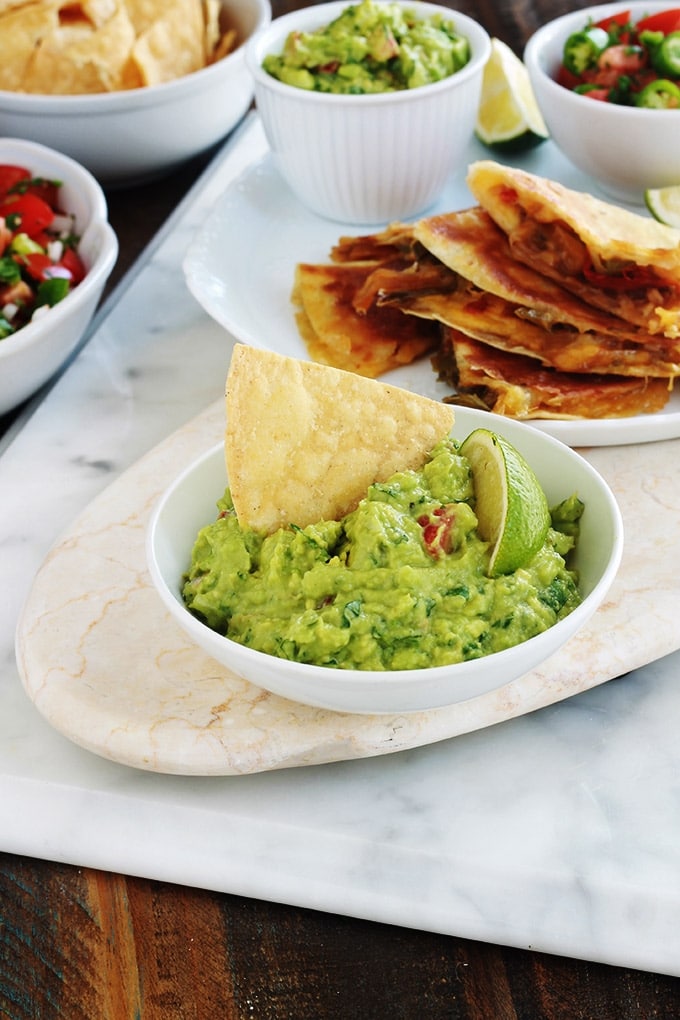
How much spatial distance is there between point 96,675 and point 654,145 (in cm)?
211

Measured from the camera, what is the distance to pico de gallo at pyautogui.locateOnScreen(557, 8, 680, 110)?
122 inches

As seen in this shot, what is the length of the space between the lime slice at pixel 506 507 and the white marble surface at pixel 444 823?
350mm

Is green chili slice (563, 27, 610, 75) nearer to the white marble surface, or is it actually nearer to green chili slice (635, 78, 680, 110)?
green chili slice (635, 78, 680, 110)

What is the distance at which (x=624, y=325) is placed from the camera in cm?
246

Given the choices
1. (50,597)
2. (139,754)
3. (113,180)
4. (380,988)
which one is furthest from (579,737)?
(113,180)

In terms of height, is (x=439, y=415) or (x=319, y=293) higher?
(x=439, y=415)

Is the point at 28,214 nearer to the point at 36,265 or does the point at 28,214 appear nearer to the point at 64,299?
the point at 36,265

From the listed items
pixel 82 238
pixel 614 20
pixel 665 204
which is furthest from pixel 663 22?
pixel 82 238

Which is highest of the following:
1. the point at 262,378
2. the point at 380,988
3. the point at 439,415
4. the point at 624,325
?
the point at 262,378

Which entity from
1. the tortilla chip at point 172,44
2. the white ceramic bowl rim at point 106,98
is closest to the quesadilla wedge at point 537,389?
the white ceramic bowl rim at point 106,98

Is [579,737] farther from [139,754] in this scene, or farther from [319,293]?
[319,293]

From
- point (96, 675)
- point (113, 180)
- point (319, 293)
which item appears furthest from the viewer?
point (113, 180)

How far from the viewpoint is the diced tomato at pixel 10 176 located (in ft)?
10.6

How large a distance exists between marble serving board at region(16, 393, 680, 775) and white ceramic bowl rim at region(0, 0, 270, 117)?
169 centimetres
